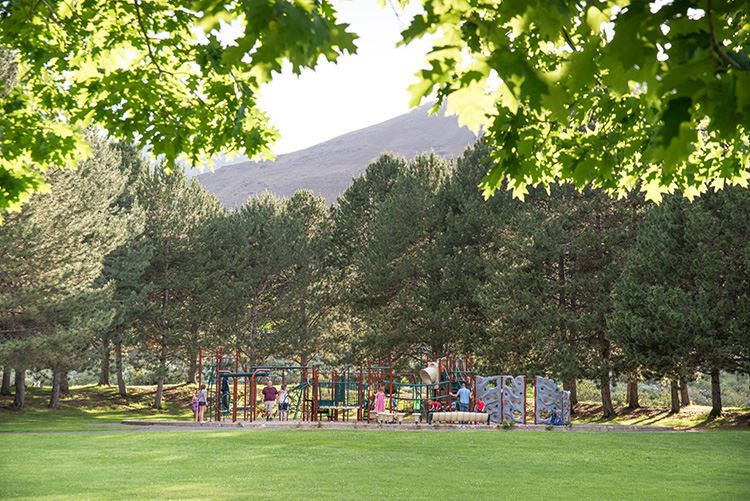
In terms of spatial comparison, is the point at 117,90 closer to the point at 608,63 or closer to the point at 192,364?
the point at 608,63

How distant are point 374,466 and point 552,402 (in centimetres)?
1724

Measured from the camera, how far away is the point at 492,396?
102 feet

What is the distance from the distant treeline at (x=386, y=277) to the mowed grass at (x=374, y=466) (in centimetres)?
1129

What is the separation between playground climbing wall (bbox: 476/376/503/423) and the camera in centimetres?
3100

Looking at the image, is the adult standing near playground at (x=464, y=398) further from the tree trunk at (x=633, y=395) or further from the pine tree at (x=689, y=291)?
the tree trunk at (x=633, y=395)

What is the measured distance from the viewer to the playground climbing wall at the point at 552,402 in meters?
30.3

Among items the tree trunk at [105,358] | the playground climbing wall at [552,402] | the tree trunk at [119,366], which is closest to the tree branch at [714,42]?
the playground climbing wall at [552,402]

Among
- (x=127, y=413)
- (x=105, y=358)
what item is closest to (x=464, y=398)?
(x=127, y=413)

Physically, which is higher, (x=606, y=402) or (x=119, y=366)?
(x=119, y=366)

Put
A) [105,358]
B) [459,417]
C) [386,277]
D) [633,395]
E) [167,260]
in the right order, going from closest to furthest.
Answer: [459,417] → [633,395] → [386,277] → [167,260] → [105,358]

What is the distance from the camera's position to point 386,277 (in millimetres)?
45719

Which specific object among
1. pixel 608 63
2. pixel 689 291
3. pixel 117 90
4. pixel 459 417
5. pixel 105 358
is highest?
pixel 117 90

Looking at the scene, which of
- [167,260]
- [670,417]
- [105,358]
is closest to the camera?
[670,417]

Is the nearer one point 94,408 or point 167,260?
point 94,408
